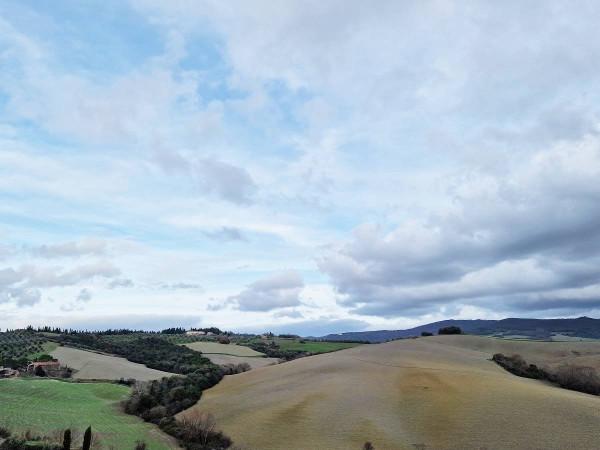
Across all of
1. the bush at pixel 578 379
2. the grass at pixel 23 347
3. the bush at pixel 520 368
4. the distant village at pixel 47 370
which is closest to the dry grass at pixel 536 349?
the bush at pixel 520 368

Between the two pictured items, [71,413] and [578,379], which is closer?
[71,413]

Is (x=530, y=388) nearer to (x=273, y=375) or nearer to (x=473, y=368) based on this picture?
(x=473, y=368)

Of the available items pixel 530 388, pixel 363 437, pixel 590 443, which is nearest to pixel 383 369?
pixel 530 388

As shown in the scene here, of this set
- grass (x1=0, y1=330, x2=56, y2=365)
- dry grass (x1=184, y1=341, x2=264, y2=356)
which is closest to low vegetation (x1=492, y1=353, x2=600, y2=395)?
dry grass (x1=184, y1=341, x2=264, y2=356)

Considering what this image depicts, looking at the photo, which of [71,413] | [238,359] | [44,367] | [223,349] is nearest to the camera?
[71,413]

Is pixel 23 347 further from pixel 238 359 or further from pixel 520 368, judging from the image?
pixel 520 368

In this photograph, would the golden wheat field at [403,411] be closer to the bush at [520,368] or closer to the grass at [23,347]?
the bush at [520,368]

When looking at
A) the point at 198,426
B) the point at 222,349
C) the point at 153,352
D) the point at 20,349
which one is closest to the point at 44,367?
the point at 20,349
